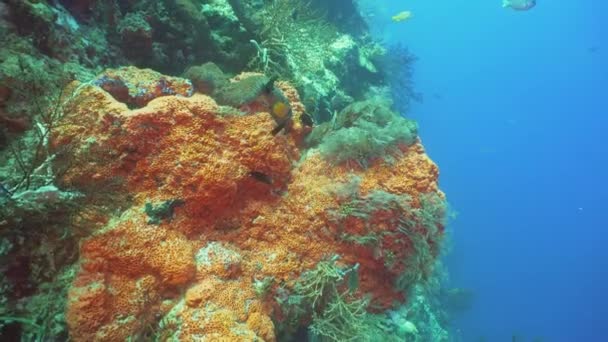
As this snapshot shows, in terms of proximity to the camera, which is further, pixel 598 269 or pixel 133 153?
pixel 598 269

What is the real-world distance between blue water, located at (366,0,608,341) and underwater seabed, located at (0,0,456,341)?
70.0 ft

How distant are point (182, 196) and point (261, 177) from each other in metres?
0.84

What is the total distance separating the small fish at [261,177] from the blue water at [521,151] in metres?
22.1

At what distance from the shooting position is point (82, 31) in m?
4.02

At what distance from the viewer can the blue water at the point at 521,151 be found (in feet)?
157

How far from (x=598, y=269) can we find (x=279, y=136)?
268 ft

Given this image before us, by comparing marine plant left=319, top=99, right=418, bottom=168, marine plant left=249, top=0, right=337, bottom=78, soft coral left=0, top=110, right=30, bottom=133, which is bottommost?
marine plant left=319, top=99, right=418, bottom=168

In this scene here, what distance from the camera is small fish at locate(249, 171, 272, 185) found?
11.9 ft

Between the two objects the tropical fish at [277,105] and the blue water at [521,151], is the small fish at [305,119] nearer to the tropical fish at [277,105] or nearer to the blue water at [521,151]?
the tropical fish at [277,105]

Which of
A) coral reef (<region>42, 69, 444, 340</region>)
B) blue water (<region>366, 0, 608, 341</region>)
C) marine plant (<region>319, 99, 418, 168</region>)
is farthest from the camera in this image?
blue water (<region>366, 0, 608, 341</region>)

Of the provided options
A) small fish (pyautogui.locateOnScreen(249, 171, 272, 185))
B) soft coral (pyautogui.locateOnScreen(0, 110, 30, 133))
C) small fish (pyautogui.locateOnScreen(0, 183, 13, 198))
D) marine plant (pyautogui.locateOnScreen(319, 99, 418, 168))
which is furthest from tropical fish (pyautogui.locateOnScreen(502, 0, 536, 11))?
small fish (pyautogui.locateOnScreen(0, 183, 13, 198))

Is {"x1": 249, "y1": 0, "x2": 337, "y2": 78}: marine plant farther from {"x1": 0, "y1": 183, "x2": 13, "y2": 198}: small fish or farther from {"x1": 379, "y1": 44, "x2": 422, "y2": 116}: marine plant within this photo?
{"x1": 379, "y1": 44, "x2": 422, "y2": 116}: marine plant

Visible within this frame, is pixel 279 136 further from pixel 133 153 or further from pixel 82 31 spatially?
pixel 82 31

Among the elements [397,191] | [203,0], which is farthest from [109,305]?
[203,0]
